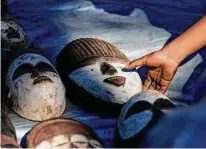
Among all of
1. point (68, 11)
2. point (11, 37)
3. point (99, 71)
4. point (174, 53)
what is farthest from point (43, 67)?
point (68, 11)

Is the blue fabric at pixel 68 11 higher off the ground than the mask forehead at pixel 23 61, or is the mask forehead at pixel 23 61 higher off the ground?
the mask forehead at pixel 23 61

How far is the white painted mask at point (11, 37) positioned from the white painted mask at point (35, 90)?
0.61 ft

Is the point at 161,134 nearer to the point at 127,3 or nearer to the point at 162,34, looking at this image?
the point at 162,34

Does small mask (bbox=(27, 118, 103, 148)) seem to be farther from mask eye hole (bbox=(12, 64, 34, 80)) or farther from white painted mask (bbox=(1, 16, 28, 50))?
white painted mask (bbox=(1, 16, 28, 50))

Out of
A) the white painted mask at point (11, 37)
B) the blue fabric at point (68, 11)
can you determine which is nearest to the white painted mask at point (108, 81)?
the white painted mask at point (11, 37)

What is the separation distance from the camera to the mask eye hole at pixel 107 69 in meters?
1.37

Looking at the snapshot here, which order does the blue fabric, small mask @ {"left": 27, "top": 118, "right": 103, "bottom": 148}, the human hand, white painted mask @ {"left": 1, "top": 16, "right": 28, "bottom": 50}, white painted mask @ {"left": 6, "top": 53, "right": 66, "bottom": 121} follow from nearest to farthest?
small mask @ {"left": 27, "top": 118, "right": 103, "bottom": 148} → white painted mask @ {"left": 6, "top": 53, "right": 66, "bottom": 121} → the human hand → white painted mask @ {"left": 1, "top": 16, "right": 28, "bottom": 50} → the blue fabric

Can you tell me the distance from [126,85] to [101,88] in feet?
0.21

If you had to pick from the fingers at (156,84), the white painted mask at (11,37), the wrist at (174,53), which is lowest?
the fingers at (156,84)

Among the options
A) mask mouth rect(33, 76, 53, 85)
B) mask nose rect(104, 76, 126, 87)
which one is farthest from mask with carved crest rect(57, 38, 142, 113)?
mask mouth rect(33, 76, 53, 85)

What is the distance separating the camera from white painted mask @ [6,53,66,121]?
51.0 inches

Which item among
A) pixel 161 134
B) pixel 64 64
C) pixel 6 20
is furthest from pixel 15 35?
pixel 161 134

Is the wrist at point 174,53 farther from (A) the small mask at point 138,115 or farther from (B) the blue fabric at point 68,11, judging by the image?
(B) the blue fabric at point 68,11

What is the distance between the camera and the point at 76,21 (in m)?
1.93
